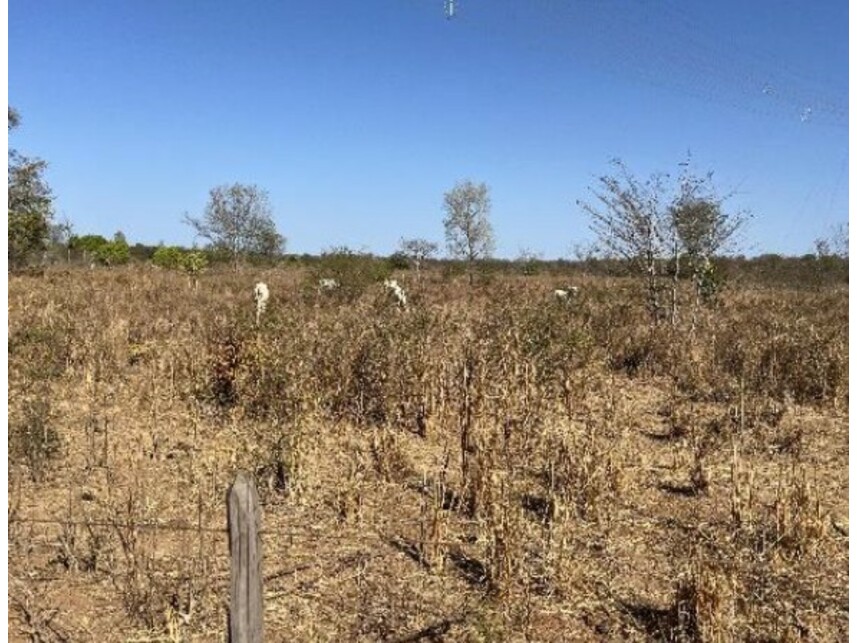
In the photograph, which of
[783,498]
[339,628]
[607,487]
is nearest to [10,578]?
[339,628]

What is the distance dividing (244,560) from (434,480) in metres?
2.99

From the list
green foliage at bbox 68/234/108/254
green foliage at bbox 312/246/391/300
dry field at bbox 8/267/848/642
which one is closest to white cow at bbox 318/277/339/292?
green foliage at bbox 312/246/391/300

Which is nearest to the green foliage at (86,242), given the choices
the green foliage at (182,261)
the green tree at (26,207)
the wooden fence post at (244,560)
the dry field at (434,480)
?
the green foliage at (182,261)

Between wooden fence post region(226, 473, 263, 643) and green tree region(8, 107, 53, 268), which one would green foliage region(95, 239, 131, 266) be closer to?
green tree region(8, 107, 53, 268)

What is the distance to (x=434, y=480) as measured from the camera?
5.02 meters

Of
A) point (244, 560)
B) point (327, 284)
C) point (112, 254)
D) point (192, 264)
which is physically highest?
point (112, 254)

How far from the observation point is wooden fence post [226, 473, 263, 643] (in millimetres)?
2070

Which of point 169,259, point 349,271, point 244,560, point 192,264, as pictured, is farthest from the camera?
point 169,259

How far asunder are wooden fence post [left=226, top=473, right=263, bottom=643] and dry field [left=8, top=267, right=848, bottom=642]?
1.10 metres

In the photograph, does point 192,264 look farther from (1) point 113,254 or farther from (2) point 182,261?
(1) point 113,254

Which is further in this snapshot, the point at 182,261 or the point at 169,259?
the point at 169,259

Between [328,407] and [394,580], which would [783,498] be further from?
[328,407]

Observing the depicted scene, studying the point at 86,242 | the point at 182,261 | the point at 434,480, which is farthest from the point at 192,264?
the point at 434,480

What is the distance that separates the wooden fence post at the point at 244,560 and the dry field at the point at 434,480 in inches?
43.4
